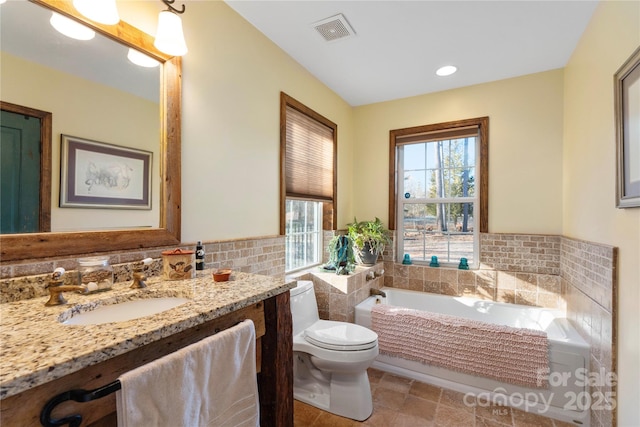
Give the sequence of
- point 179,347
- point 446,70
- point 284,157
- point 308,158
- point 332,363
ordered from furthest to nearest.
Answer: point 308,158 < point 446,70 < point 284,157 < point 332,363 < point 179,347

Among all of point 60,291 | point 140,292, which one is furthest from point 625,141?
point 60,291

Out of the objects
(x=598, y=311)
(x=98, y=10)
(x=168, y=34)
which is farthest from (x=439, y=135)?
(x=98, y=10)

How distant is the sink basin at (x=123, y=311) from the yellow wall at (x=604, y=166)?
2.08m

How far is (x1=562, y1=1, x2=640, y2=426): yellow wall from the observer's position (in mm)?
1390

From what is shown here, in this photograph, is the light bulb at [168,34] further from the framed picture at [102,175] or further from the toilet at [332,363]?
the toilet at [332,363]

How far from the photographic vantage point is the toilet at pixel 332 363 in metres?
1.83

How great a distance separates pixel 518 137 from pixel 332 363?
8.61 feet

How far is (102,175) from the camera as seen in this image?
1.24 metres

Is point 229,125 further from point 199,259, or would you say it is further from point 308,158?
point 308,158

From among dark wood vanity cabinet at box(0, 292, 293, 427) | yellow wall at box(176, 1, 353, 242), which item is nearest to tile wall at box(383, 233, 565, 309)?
yellow wall at box(176, 1, 353, 242)

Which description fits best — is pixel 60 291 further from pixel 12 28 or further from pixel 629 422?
pixel 629 422

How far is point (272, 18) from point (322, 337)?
2.17 meters

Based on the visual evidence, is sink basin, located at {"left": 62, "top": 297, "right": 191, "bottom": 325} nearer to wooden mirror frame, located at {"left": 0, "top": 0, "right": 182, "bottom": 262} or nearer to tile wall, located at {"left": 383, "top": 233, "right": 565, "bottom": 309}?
wooden mirror frame, located at {"left": 0, "top": 0, "right": 182, "bottom": 262}

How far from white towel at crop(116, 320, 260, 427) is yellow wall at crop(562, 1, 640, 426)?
1772 mm
